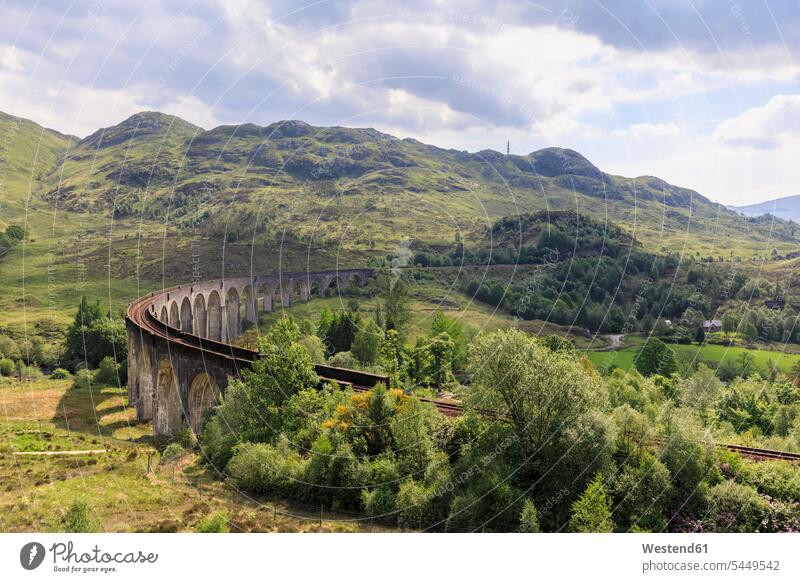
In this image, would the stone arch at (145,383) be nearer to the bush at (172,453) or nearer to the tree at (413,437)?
the bush at (172,453)

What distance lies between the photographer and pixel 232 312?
101375 mm

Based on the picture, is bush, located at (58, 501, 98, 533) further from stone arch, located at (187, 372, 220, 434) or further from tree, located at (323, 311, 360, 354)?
tree, located at (323, 311, 360, 354)

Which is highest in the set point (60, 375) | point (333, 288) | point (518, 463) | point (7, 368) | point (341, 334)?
point (333, 288)

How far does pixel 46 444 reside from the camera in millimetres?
43156

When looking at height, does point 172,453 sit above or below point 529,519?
below

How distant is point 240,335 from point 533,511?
85589mm

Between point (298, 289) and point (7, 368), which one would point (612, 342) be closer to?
point (298, 289)

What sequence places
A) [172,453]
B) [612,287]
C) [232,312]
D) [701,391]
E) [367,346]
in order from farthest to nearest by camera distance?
[612,287]
[232,312]
[367,346]
[701,391]
[172,453]

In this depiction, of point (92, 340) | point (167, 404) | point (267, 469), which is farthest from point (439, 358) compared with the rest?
point (92, 340)

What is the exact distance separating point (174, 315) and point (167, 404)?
30223 millimetres

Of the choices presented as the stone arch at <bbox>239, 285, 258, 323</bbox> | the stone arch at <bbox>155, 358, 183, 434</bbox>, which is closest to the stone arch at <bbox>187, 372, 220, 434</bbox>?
the stone arch at <bbox>155, 358, 183, 434</bbox>

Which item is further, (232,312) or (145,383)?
(232,312)

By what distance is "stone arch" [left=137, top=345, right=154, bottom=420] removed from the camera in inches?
2104

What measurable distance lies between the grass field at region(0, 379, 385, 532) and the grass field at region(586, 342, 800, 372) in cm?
5522
